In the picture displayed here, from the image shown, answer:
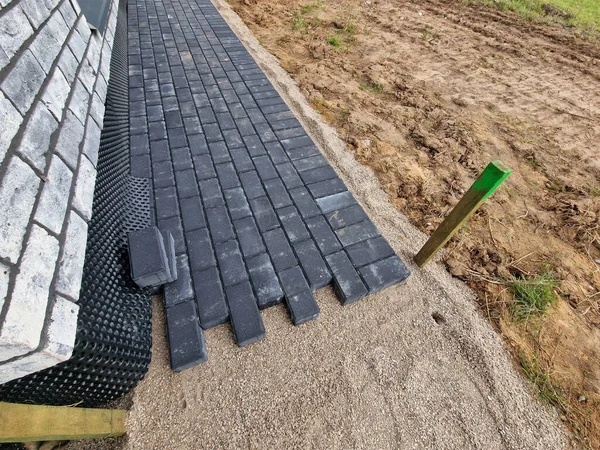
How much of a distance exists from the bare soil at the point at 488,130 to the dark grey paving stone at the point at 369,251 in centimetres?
71

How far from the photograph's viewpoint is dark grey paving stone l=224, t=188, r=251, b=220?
9.30 ft

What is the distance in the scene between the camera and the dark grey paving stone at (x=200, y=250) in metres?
2.44

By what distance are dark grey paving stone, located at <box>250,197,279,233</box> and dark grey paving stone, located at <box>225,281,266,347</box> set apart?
630mm

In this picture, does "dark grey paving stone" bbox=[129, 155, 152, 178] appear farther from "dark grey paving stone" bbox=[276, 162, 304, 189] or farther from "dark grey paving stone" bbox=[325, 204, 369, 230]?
"dark grey paving stone" bbox=[325, 204, 369, 230]

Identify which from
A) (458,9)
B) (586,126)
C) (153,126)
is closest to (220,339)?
(153,126)

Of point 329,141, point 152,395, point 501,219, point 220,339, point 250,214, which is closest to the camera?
point 152,395

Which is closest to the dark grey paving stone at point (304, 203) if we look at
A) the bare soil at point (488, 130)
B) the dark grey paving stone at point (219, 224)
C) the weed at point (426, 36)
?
the dark grey paving stone at point (219, 224)

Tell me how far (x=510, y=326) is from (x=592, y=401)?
2.22 feet

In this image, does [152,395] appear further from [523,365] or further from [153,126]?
[153,126]

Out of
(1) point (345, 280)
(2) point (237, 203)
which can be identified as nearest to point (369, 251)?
(1) point (345, 280)

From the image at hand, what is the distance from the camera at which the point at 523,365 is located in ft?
7.56

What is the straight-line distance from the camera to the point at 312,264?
2.54 metres

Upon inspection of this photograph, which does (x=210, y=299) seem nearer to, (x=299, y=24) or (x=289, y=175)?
(x=289, y=175)

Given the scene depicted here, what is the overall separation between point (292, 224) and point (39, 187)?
1.86 meters
